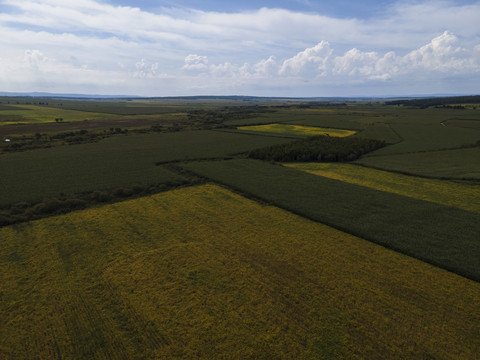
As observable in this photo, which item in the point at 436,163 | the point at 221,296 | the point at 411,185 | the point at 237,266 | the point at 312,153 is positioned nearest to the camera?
the point at 221,296

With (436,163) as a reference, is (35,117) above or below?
above

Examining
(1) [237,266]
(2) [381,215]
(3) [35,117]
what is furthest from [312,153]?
(3) [35,117]

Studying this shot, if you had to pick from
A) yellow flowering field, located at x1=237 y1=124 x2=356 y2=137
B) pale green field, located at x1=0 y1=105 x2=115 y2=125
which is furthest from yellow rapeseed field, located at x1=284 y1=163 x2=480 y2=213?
pale green field, located at x1=0 y1=105 x2=115 y2=125

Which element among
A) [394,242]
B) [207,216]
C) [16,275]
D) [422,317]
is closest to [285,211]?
[207,216]

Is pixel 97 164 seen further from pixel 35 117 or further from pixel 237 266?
pixel 35 117

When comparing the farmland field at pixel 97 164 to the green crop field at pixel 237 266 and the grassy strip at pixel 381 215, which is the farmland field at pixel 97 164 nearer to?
the green crop field at pixel 237 266

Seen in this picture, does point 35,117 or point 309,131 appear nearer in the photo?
point 309,131
